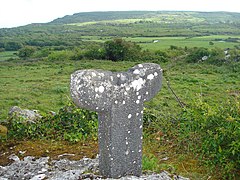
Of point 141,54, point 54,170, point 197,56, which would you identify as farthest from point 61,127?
point 141,54

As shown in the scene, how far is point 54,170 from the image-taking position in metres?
6.18

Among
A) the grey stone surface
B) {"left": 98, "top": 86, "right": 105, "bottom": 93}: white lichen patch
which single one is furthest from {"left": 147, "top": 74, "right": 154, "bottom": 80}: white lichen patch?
the grey stone surface

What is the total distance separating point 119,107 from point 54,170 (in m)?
1.82

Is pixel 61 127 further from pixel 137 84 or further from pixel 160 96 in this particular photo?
pixel 160 96

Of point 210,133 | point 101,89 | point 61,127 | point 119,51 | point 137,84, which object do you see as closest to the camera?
point 101,89

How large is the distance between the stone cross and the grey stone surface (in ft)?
0.94

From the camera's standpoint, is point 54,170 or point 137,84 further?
point 54,170

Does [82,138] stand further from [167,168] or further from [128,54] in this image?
[128,54]

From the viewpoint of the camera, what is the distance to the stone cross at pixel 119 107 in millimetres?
5008

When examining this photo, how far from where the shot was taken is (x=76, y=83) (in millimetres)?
4836

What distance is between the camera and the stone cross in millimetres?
5008

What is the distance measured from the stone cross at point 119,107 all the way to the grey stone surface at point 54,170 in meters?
0.29

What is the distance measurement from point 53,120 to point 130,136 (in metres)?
3.89

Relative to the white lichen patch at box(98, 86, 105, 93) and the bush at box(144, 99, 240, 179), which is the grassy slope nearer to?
the bush at box(144, 99, 240, 179)
